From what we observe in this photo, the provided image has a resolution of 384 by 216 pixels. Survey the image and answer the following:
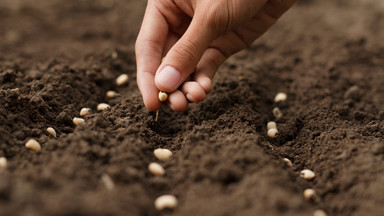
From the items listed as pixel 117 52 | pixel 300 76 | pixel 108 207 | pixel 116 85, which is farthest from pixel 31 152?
pixel 300 76

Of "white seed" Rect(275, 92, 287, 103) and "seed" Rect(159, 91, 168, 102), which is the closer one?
"seed" Rect(159, 91, 168, 102)

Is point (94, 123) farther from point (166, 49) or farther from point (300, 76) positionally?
point (300, 76)

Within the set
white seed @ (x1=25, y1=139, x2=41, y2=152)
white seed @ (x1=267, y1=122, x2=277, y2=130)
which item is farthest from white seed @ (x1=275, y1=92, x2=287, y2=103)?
white seed @ (x1=25, y1=139, x2=41, y2=152)

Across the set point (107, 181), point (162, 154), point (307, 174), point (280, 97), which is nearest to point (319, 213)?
point (307, 174)

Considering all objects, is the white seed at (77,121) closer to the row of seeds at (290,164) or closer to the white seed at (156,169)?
the white seed at (156,169)

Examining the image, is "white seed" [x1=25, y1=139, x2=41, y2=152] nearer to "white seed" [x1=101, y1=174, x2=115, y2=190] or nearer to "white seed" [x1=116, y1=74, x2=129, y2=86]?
"white seed" [x1=101, y1=174, x2=115, y2=190]
